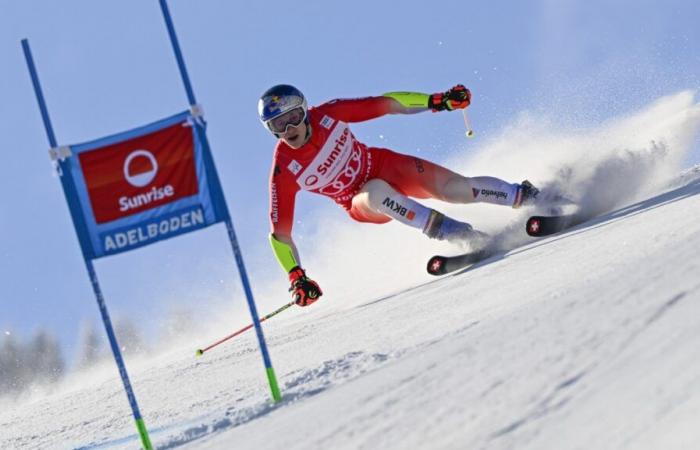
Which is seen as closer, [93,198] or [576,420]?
[576,420]

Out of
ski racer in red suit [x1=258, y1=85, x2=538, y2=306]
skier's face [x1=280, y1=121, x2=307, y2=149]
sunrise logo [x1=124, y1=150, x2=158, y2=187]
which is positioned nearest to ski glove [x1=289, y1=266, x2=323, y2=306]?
ski racer in red suit [x1=258, y1=85, x2=538, y2=306]

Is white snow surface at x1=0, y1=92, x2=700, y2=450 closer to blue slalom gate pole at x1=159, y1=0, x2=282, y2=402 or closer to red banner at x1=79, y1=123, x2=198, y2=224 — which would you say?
blue slalom gate pole at x1=159, y1=0, x2=282, y2=402

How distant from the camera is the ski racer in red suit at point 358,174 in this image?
7.73 meters

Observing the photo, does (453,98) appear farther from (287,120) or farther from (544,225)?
(287,120)

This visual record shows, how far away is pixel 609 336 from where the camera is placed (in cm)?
365

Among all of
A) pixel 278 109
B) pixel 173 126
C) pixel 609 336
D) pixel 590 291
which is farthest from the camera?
pixel 278 109

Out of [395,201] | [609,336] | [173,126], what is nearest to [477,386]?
[609,336]

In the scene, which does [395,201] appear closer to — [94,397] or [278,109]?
[278,109]

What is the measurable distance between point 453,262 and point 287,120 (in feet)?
5.61

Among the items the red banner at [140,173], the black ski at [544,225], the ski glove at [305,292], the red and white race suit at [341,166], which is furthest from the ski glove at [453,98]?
the red banner at [140,173]

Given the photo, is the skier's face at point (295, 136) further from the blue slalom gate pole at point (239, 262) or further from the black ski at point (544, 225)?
the blue slalom gate pole at point (239, 262)

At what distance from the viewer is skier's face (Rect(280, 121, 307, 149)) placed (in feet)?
25.4

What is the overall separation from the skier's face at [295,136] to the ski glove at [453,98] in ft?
3.78

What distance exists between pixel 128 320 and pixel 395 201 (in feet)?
36.3
